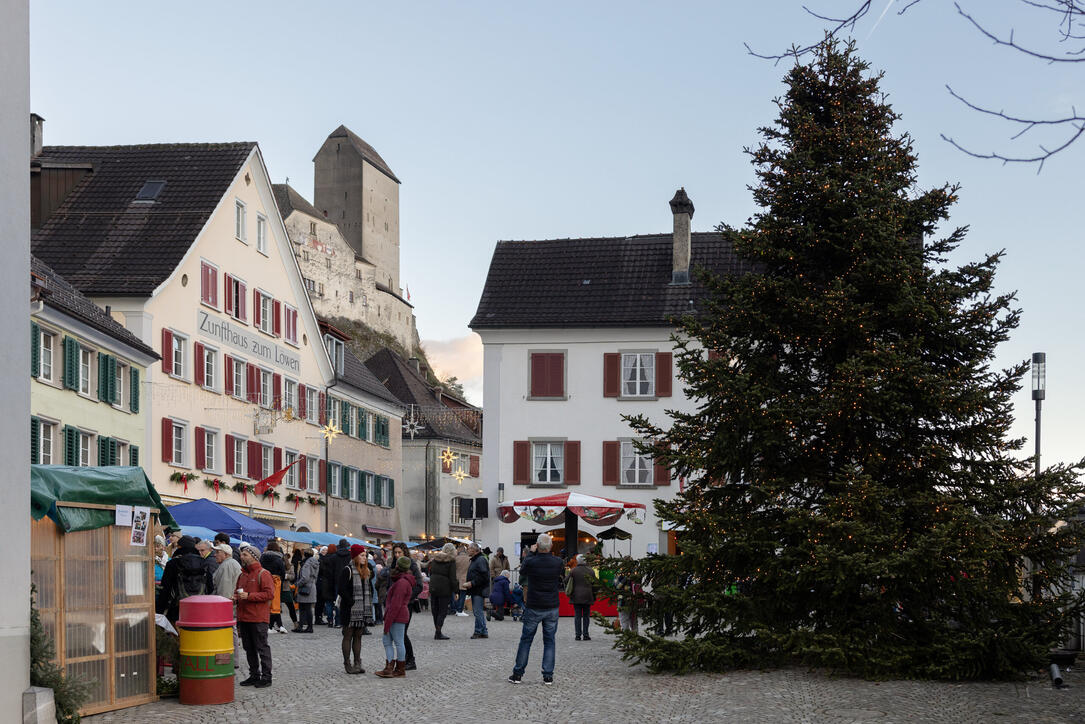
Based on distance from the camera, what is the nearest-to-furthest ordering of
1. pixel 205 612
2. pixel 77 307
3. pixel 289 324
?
pixel 205 612 < pixel 77 307 < pixel 289 324

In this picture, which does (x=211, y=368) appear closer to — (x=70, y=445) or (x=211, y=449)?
(x=211, y=449)

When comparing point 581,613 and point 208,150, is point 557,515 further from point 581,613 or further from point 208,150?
point 208,150

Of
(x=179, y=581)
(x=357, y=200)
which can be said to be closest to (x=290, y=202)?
(x=357, y=200)

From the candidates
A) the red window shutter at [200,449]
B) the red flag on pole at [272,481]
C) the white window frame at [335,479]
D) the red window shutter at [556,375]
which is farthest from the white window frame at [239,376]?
the red window shutter at [556,375]

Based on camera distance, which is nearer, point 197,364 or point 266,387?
point 197,364

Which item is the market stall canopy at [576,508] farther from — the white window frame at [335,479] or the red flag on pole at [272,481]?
the white window frame at [335,479]

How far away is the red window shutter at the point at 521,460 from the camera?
160 feet

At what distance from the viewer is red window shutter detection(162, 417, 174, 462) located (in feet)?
139

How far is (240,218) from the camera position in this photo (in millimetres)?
48781

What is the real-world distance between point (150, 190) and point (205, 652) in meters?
34.1

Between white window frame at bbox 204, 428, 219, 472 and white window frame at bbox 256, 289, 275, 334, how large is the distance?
529cm

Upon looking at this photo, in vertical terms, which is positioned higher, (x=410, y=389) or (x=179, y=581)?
(x=410, y=389)

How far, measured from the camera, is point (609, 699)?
1584cm

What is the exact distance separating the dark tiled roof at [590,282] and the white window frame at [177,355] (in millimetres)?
9790
